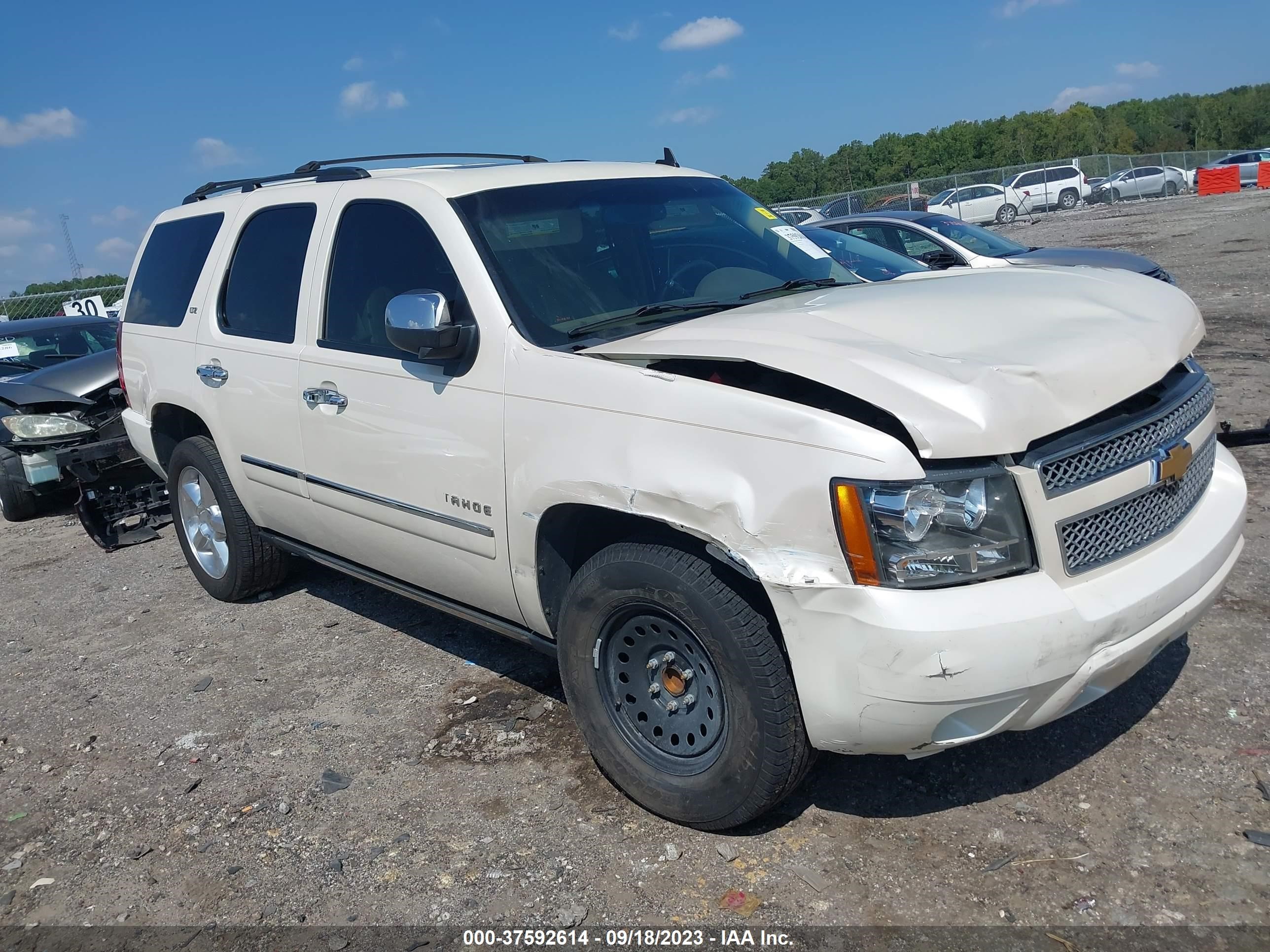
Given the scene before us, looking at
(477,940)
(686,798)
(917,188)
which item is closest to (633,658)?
(686,798)

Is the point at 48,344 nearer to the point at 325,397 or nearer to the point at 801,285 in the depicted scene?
the point at 325,397

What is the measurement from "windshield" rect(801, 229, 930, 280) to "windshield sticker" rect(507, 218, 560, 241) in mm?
4209

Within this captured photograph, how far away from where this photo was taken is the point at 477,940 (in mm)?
2756

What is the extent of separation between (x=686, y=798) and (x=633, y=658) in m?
0.44

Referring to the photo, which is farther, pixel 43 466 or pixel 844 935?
pixel 43 466

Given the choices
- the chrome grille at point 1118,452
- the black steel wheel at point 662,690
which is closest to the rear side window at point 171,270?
the black steel wheel at point 662,690

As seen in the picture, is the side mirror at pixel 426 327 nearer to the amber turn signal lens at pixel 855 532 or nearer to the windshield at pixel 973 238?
the amber turn signal lens at pixel 855 532

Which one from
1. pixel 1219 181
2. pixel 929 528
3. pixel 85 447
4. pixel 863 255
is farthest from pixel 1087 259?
pixel 1219 181

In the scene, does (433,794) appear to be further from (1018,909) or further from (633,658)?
(1018,909)

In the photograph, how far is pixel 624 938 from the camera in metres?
2.70

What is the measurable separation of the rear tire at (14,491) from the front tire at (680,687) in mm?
6687

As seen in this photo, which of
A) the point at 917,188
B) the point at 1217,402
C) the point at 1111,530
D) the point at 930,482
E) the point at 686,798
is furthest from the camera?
the point at 917,188

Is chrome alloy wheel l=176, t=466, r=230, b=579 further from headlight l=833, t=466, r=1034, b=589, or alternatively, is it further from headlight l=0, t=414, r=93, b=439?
headlight l=833, t=466, r=1034, b=589

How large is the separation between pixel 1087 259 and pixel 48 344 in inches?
400
